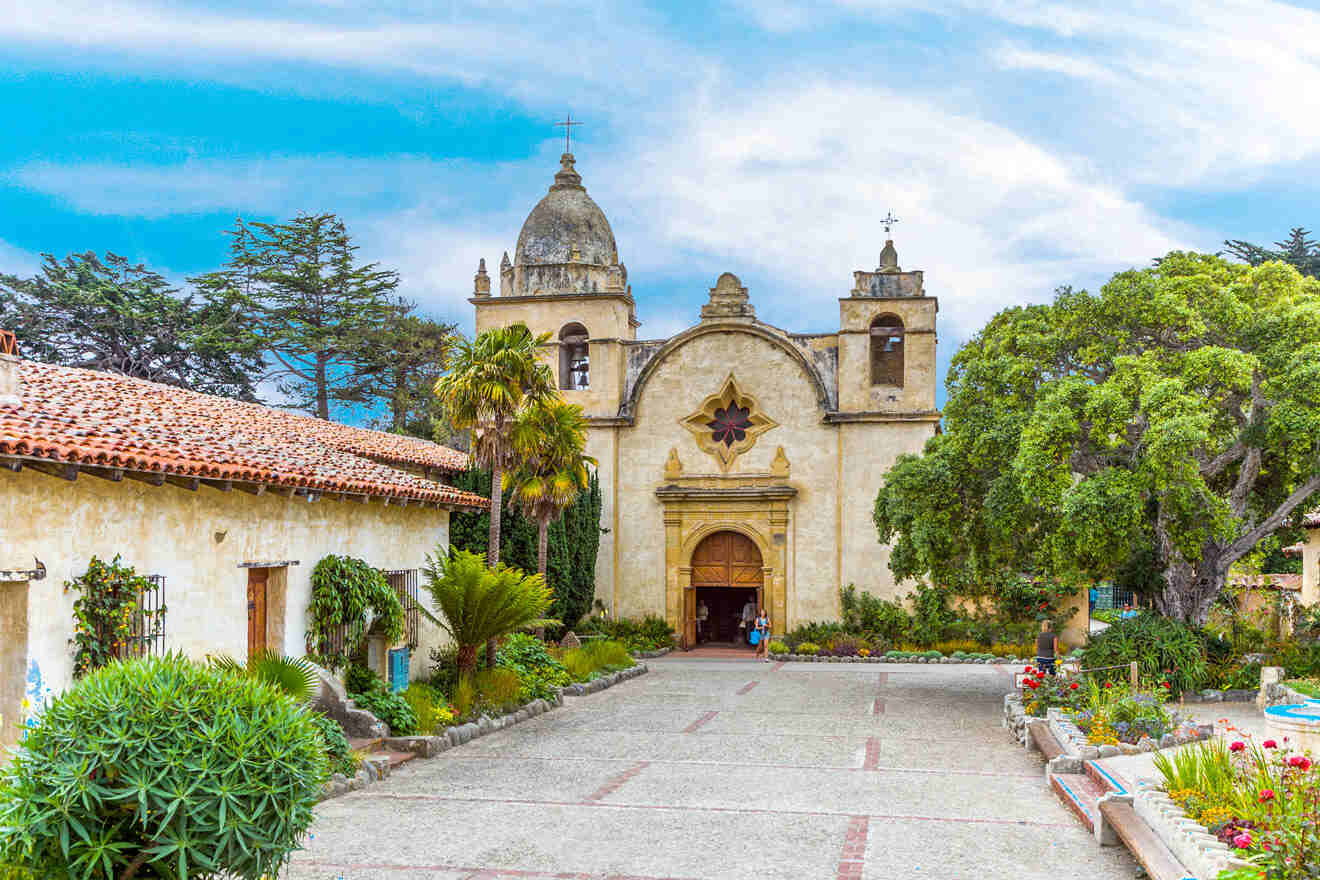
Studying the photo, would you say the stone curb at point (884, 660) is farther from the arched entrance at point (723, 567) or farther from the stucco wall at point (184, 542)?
the stucco wall at point (184, 542)

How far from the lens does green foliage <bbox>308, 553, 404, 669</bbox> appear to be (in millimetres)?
16125

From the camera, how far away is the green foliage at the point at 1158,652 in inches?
767

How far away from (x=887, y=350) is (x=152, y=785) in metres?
29.8

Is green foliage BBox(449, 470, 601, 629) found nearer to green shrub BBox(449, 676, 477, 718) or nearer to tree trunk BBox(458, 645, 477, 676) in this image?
tree trunk BBox(458, 645, 477, 676)

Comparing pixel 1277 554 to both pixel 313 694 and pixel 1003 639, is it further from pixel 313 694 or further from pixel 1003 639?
pixel 313 694

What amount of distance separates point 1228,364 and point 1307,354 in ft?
3.99

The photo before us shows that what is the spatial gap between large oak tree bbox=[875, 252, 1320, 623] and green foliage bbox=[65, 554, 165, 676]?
12.2 m

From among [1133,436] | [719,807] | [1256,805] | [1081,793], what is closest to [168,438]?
[719,807]

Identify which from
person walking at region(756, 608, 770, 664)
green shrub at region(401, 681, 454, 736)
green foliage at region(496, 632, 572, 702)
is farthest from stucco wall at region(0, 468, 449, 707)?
person walking at region(756, 608, 770, 664)

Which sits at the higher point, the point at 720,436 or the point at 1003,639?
the point at 720,436

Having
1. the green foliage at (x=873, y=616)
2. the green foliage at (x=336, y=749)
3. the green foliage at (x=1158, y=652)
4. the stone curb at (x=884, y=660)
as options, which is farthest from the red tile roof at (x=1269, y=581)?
the green foliage at (x=336, y=749)

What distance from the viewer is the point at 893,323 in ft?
115

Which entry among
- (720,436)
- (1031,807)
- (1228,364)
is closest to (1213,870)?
(1031,807)

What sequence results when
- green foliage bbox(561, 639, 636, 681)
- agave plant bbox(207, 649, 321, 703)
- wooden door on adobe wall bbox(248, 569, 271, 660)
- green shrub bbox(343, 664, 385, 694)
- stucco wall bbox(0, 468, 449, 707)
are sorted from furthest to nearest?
1. green foliage bbox(561, 639, 636, 681)
2. green shrub bbox(343, 664, 385, 694)
3. wooden door on adobe wall bbox(248, 569, 271, 660)
4. agave plant bbox(207, 649, 321, 703)
5. stucco wall bbox(0, 468, 449, 707)
